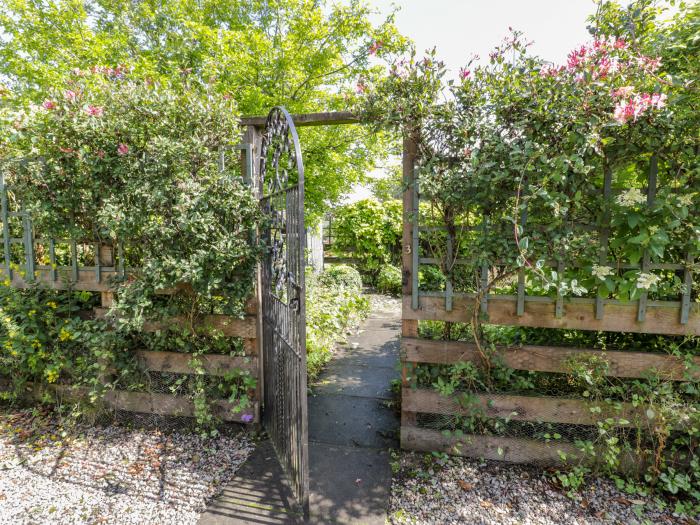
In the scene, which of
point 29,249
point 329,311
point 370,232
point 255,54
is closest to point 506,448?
point 329,311

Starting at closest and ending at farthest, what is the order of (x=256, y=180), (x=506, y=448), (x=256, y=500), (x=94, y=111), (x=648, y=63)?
1. (x=648, y=63)
2. (x=256, y=500)
3. (x=506, y=448)
4. (x=94, y=111)
5. (x=256, y=180)

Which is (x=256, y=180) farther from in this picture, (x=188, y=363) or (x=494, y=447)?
(x=494, y=447)

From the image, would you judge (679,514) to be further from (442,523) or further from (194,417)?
(194,417)

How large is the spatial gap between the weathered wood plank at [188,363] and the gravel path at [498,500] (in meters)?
1.32

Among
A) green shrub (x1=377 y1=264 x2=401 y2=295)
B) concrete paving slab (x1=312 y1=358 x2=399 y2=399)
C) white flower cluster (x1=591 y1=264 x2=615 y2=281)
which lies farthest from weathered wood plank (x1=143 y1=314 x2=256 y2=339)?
green shrub (x1=377 y1=264 x2=401 y2=295)

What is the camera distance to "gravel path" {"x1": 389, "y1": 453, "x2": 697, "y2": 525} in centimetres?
204

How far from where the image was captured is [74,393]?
307cm

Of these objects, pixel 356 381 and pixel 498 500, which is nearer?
pixel 498 500

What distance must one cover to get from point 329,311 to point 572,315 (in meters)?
3.38

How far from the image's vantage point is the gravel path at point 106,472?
6.97 ft

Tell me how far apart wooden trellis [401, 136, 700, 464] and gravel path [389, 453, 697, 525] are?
131 mm

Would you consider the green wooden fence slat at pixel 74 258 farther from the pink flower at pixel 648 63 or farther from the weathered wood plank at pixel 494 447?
the pink flower at pixel 648 63

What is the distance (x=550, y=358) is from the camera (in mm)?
2361

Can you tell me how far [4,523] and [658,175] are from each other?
13.5 ft
